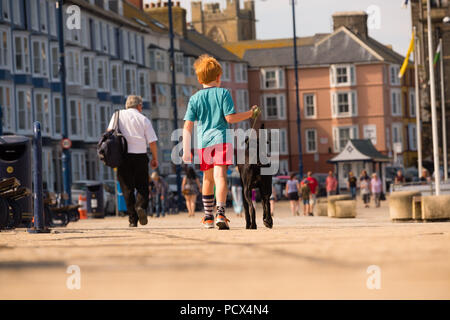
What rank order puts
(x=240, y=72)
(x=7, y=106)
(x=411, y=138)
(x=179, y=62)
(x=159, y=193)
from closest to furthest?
1. (x=159, y=193)
2. (x=7, y=106)
3. (x=179, y=62)
4. (x=240, y=72)
5. (x=411, y=138)

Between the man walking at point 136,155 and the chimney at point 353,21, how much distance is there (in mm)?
102118

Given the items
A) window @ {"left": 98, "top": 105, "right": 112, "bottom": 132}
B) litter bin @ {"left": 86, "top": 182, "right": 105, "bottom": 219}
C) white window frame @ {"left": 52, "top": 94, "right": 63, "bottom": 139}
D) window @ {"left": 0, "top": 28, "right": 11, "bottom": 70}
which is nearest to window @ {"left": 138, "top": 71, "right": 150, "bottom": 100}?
window @ {"left": 98, "top": 105, "right": 112, "bottom": 132}

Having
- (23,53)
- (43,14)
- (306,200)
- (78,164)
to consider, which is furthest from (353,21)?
(306,200)

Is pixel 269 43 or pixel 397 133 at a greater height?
pixel 269 43

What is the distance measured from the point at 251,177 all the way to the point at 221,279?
27.1 ft

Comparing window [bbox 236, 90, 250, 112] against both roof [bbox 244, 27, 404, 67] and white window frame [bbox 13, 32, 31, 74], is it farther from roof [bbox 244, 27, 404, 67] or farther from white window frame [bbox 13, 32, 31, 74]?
white window frame [bbox 13, 32, 31, 74]

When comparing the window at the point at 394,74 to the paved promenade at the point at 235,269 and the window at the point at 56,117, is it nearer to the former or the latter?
the window at the point at 56,117

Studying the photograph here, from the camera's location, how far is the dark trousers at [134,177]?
1599 centimetres

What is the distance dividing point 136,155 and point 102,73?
62159 mm

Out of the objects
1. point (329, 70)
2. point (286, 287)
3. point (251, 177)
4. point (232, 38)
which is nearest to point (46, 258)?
point (286, 287)

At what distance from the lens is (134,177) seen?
16078 millimetres

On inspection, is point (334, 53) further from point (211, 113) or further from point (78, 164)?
point (211, 113)

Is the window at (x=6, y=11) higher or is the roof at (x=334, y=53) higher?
the roof at (x=334, y=53)

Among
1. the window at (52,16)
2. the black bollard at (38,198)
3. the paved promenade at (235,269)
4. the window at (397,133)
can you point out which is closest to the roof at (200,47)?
the window at (397,133)
